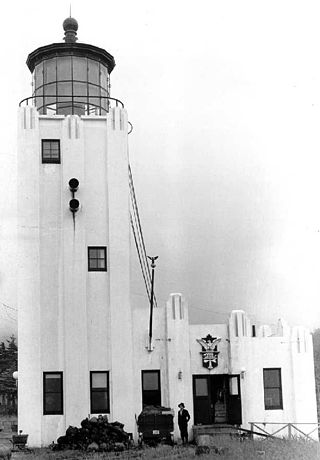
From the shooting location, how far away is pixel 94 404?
32.8 meters

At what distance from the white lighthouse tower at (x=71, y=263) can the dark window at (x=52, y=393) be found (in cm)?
4

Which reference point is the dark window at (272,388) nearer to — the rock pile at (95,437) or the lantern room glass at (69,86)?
the rock pile at (95,437)

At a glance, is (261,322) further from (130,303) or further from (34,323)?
(34,323)

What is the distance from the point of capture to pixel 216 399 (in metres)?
34.3

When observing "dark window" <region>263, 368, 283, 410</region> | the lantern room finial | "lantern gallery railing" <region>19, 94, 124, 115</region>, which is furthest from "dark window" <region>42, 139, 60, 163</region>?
"dark window" <region>263, 368, 283, 410</region>

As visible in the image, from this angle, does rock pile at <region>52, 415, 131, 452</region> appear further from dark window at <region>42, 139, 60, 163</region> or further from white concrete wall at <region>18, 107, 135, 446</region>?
dark window at <region>42, 139, 60, 163</region>

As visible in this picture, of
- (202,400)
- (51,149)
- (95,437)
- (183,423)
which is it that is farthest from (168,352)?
(51,149)

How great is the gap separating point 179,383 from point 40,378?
541cm

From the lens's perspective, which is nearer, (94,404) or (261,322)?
(94,404)

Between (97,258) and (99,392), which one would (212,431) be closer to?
(99,392)

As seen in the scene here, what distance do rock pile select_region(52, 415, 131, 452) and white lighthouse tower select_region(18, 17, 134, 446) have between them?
2023 mm

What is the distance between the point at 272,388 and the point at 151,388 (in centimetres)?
487

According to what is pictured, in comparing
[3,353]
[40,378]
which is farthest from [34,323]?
[3,353]

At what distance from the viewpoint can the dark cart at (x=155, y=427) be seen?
31266 millimetres
